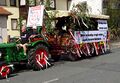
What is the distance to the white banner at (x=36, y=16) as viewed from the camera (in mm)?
14852

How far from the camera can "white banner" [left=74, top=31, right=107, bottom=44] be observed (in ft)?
55.5

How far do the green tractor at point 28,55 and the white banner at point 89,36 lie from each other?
2813 millimetres

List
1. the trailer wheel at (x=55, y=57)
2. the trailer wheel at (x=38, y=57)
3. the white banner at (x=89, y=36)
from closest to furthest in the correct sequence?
the trailer wheel at (x=38, y=57) < the white banner at (x=89, y=36) < the trailer wheel at (x=55, y=57)

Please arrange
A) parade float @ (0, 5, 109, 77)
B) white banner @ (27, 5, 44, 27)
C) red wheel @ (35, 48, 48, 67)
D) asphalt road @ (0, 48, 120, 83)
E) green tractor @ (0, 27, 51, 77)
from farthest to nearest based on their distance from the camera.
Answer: white banner @ (27, 5, 44, 27), red wheel @ (35, 48, 48, 67), parade float @ (0, 5, 109, 77), green tractor @ (0, 27, 51, 77), asphalt road @ (0, 48, 120, 83)

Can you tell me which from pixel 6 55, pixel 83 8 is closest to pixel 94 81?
pixel 6 55

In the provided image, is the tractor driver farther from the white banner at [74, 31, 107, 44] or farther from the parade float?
the white banner at [74, 31, 107, 44]

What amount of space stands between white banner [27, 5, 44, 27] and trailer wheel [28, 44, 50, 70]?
1417mm

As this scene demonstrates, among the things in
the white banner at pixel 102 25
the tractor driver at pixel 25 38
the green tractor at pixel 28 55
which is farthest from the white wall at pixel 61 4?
the green tractor at pixel 28 55

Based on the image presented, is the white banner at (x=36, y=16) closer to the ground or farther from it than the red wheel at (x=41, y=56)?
farther from it

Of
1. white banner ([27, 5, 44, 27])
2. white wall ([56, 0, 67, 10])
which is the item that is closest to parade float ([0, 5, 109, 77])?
white banner ([27, 5, 44, 27])

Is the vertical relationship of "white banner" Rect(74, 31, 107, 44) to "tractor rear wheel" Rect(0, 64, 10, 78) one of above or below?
above

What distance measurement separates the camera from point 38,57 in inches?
537

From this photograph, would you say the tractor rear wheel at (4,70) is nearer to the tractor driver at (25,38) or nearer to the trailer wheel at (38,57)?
the tractor driver at (25,38)

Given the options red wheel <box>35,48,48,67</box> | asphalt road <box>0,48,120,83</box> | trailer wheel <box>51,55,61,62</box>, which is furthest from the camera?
trailer wheel <box>51,55,61,62</box>
